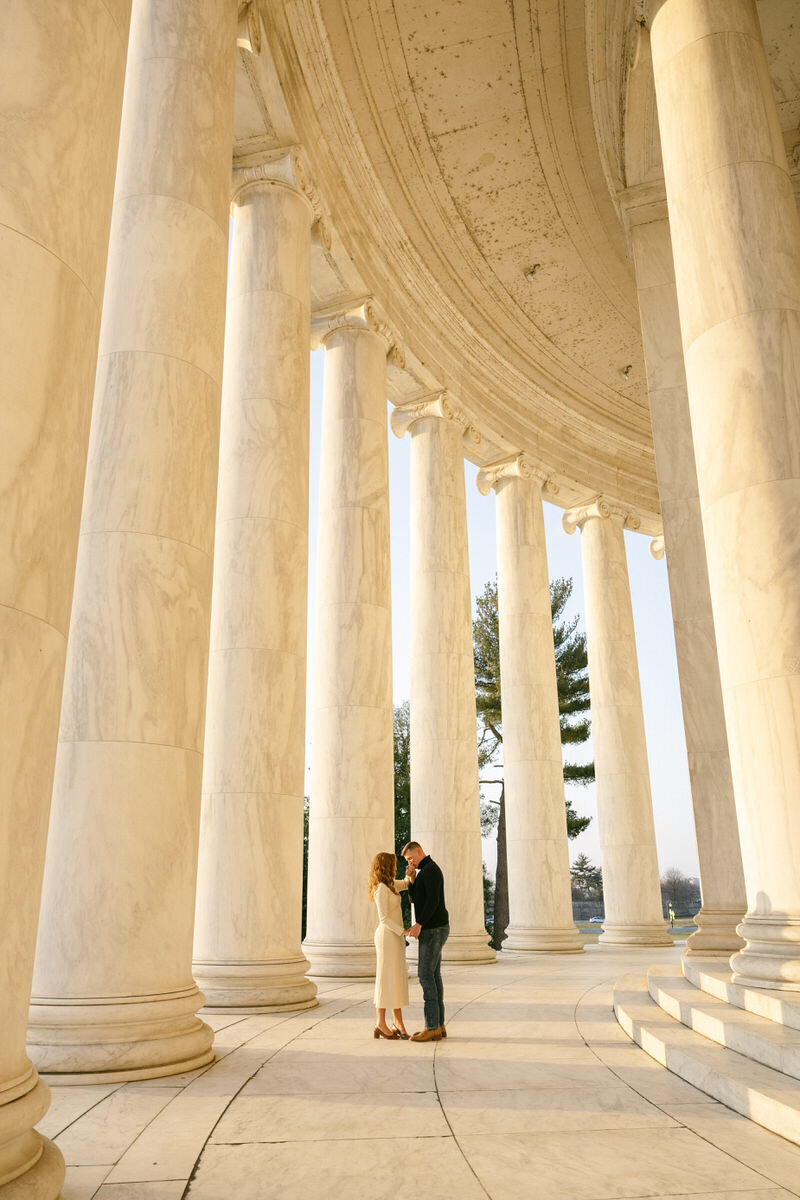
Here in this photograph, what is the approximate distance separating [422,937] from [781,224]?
12751cm

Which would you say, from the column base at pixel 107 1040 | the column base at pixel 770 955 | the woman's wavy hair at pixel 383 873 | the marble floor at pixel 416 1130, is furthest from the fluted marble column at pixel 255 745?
the column base at pixel 770 955

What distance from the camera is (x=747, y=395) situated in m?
132

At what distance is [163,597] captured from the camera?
126000 millimetres

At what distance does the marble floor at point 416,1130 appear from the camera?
70.6 m

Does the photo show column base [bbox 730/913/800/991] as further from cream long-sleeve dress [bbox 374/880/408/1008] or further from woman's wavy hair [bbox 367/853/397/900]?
woman's wavy hair [bbox 367/853/397/900]

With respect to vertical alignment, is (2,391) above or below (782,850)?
above

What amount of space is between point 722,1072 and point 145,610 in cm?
8993

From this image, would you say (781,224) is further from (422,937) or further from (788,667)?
(422,937)

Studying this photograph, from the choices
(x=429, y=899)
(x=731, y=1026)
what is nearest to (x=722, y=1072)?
(x=731, y=1026)

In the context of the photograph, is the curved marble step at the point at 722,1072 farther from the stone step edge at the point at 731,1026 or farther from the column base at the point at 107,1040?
the column base at the point at 107,1040

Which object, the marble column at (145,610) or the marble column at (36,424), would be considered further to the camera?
the marble column at (145,610)

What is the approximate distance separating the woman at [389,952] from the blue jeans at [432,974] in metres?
3.11

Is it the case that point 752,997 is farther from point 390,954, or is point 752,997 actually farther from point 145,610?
point 145,610

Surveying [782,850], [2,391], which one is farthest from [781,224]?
[2,391]
